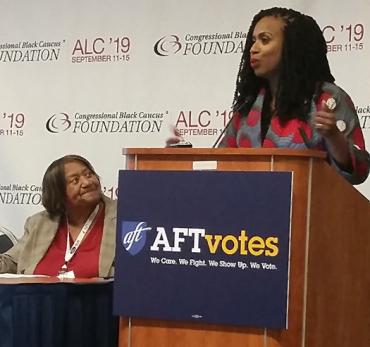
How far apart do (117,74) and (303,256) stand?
2227mm

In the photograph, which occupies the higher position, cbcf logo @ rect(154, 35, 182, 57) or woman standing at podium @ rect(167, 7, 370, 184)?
cbcf logo @ rect(154, 35, 182, 57)

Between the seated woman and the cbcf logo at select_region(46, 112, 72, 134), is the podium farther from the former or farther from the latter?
the cbcf logo at select_region(46, 112, 72, 134)

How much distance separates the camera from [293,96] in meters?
2.40

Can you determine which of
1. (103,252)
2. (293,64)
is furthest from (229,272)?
(103,252)

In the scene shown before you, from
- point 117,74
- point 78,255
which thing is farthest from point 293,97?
point 117,74

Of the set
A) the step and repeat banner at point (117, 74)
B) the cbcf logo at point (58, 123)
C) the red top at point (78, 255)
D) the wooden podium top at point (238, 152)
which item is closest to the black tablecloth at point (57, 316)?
the red top at point (78, 255)

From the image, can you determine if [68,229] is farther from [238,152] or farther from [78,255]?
[238,152]

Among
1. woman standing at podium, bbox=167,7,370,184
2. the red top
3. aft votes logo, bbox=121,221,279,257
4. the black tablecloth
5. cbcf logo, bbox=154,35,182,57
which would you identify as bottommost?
the black tablecloth

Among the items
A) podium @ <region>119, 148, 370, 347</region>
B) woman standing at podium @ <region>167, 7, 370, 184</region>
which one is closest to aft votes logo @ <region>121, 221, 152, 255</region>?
podium @ <region>119, 148, 370, 347</region>

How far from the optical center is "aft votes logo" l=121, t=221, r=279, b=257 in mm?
2055

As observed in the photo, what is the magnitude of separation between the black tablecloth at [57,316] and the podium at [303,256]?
1.93ft

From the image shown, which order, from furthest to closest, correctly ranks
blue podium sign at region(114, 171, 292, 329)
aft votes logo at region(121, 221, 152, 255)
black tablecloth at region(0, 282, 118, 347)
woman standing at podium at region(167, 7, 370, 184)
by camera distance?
black tablecloth at region(0, 282, 118, 347)
woman standing at podium at region(167, 7, 370, 184)
aft votes logo at region(121, 221, 152, 255)
blue podium sign at region(114, 171, 292, 329)

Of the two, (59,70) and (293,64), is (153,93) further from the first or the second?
(293,64)

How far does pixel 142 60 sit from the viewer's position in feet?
13.3
